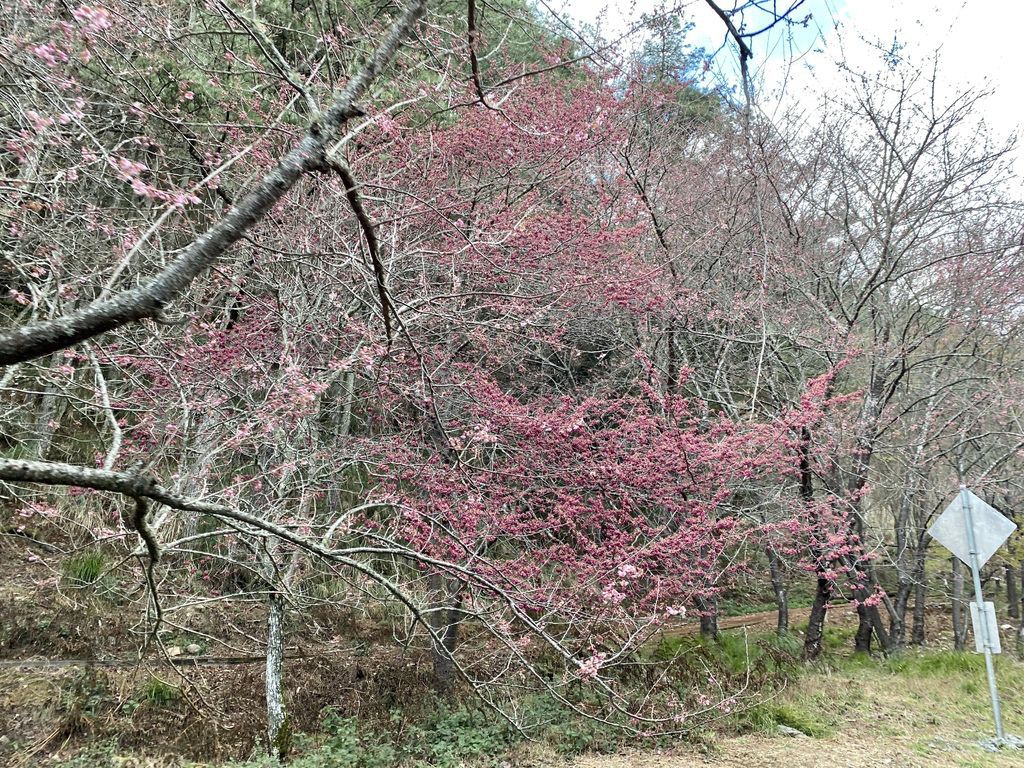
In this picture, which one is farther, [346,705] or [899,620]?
[899,620]

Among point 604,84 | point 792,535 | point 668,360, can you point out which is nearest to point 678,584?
point 792,535

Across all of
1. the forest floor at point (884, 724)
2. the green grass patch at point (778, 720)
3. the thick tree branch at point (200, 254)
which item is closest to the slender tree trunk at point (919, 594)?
the forest floor at point (884, 724)

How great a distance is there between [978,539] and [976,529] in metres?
0.10

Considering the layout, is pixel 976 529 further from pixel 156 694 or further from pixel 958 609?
pixel 156 694

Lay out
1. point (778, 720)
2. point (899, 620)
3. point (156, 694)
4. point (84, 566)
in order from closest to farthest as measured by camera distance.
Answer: point (778, 720) → point (156, 694) → point (84, 566) → point (899, 620)

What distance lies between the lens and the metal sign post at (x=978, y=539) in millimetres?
6156

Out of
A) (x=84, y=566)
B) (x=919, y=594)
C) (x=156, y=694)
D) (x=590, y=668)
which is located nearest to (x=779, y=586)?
(x=919, y=594)

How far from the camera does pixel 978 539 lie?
635cm

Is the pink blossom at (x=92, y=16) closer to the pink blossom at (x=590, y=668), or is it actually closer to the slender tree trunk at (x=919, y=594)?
the pink blossom at (x=590, y=668)

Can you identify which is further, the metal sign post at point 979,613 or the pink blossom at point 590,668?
the metal sign post at point 979,613

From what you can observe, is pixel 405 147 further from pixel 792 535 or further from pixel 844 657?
pixel 844 657

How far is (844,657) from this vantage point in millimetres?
9273

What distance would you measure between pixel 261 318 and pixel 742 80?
5.62m

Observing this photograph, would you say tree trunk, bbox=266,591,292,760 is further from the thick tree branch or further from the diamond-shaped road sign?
the diamond-shaped road sign
